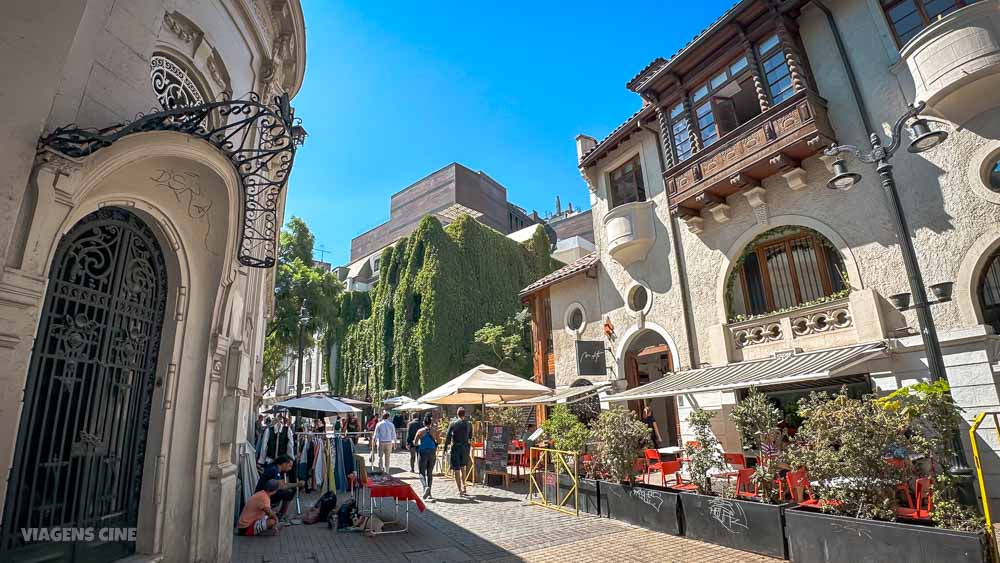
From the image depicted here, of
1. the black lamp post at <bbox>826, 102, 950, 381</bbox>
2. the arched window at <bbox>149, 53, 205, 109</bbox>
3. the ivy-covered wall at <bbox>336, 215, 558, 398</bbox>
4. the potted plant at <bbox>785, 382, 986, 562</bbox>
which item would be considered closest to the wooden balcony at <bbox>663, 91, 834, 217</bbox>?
the black lamp post at <bbox>826, 102, 950, 381</bbox>

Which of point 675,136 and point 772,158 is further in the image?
point 675,136

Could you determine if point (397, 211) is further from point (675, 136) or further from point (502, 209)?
point (675, 136)

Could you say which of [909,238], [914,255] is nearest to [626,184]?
[909,238]

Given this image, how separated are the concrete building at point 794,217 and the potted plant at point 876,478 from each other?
2.98 metres

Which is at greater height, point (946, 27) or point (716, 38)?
point (716, 38)

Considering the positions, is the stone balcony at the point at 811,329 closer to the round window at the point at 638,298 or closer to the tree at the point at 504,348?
the round window at the point at 638,298

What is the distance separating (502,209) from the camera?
50281 mm

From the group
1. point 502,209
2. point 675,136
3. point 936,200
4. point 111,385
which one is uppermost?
point 502,209

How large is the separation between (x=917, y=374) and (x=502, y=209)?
4302cm

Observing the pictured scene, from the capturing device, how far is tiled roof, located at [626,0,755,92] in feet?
38.2

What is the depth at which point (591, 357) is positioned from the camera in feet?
50.0

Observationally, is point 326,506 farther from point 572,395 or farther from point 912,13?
point 912,13

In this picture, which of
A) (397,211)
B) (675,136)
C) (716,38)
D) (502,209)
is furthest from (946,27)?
(397,211)

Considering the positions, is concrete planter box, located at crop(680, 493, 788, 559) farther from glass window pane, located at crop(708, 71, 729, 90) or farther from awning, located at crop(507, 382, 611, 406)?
glass window pane, located at crop(708, 71, 729, 90)
